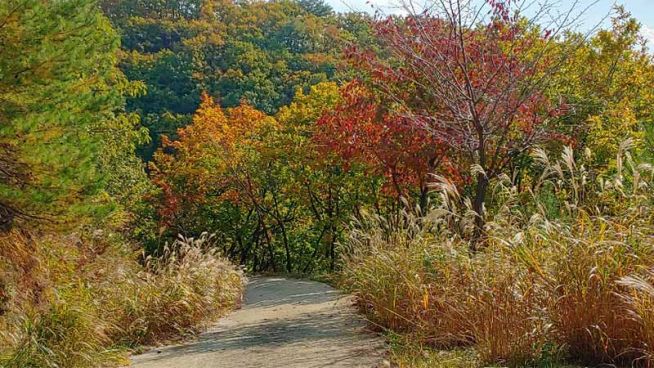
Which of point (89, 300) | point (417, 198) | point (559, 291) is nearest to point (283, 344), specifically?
point (89, 300)

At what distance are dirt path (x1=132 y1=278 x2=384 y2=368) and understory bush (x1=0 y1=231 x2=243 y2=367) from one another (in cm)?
45

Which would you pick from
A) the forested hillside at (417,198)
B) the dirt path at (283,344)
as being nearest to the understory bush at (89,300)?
the forested hillside at (417,198)

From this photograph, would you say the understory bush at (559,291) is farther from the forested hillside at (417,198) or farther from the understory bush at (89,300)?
the understory bush at (89,300)

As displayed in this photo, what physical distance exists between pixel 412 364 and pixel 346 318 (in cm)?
338

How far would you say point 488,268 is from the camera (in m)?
4.48

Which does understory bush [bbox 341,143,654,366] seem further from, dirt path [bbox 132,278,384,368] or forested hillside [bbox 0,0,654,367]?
dirt path [bbox 132,278,384,368]

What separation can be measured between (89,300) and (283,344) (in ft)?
8.01

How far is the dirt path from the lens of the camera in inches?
206

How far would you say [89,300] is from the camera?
22.5 ft

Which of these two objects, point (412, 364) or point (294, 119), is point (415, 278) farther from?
point (294, 119)

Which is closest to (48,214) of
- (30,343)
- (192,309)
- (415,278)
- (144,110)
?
(192,309)

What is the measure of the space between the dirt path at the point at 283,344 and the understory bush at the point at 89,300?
45cm

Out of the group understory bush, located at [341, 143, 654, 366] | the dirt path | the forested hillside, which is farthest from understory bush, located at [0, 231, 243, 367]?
understory bush, located at [341, 143, 654, 366]

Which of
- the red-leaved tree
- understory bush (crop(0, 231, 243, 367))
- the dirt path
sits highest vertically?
the red-leaved tree
